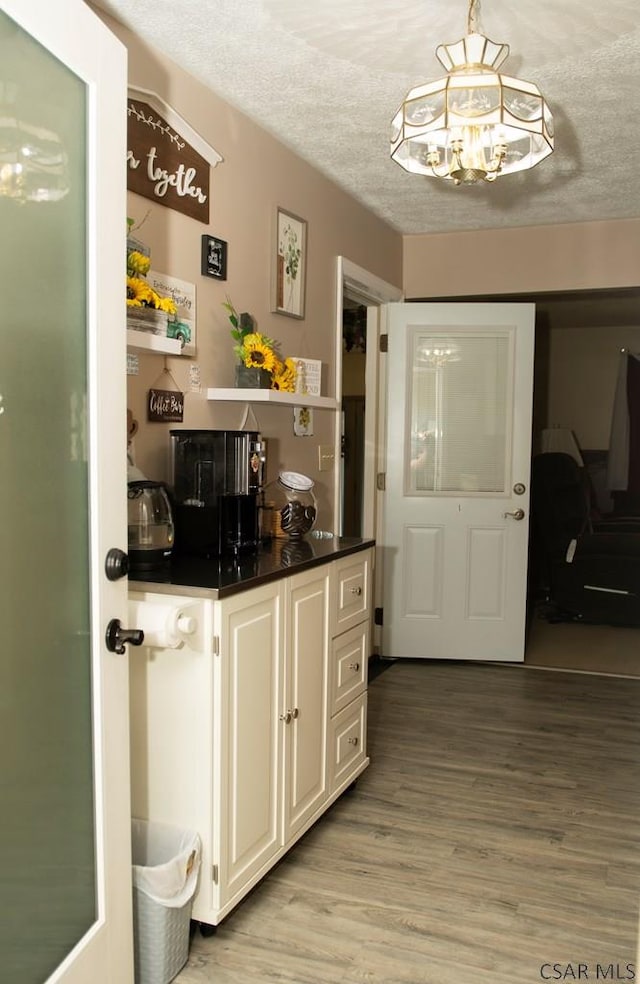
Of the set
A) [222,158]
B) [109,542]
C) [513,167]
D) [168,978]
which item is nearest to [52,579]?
[109,542]

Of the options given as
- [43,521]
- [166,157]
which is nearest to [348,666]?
[43,521]

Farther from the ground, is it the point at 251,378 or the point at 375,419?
the point at 251,378

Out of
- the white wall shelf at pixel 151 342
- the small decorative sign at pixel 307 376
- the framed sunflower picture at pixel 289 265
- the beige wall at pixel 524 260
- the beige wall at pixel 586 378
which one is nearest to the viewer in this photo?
the white wall shelf at pixel 151 342

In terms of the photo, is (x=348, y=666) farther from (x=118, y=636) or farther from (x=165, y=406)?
(x=118, y=636)

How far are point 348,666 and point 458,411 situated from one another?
7.42 feet

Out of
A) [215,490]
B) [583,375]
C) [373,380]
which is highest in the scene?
[583,375]

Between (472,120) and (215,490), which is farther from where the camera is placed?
(215,490)

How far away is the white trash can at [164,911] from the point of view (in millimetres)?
1922

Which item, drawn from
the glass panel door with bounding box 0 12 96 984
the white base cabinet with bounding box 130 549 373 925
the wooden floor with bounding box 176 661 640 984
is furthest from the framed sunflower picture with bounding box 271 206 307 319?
the wooden floor with bounding box 176 661 640 984

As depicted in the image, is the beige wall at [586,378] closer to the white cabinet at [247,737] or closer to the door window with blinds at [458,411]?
the door window with blinds at [458,411]

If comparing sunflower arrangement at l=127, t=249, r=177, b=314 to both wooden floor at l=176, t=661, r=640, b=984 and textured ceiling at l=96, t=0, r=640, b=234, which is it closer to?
textured ceiling at l=96, t=0, r=640, b=234

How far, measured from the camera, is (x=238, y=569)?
224 cm

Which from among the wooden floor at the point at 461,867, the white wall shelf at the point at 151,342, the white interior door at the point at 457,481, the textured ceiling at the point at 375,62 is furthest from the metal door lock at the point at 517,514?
the white wall shelf at the point at 151,342

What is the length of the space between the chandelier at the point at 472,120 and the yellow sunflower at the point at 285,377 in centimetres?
87
